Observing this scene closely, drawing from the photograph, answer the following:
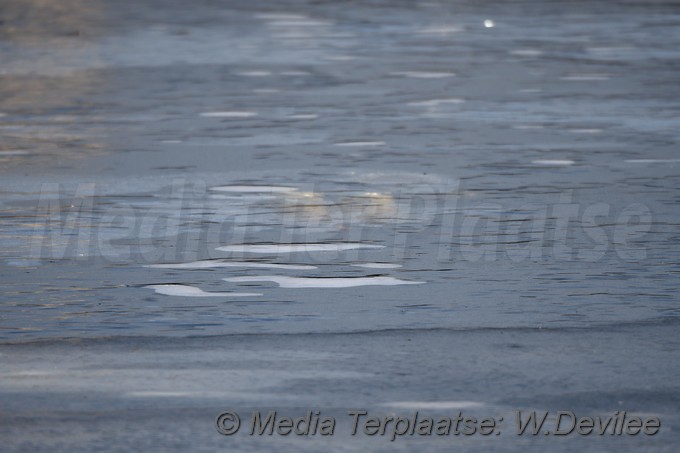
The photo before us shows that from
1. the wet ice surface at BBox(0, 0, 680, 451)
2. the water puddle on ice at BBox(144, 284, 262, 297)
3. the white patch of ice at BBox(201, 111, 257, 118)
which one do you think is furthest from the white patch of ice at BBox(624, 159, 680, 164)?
the water puddle on ice at BBox(144, 284, 262, 297)

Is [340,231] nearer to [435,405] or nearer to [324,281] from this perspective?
[324,281]

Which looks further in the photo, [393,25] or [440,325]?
[393,25]

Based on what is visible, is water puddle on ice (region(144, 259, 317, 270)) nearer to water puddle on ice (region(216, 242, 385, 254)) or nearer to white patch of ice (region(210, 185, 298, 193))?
water puddle on ice (region(216, 242, 385, 254))

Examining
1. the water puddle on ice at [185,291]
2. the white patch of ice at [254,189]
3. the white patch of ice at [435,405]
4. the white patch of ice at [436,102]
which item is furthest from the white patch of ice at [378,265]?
the white patch of ice at [436,102]

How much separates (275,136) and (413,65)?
419cm

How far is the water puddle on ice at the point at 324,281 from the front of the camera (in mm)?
7266

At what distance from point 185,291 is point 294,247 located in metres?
1.08

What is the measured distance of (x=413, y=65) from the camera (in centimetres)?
1537

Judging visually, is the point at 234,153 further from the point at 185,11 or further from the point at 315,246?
the point at 185,11

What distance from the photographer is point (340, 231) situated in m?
8.40

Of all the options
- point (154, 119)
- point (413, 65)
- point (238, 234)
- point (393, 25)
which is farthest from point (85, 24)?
point (238, 234)

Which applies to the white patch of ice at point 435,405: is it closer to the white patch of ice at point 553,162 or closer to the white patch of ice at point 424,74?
the white patch of ice at point 553,162

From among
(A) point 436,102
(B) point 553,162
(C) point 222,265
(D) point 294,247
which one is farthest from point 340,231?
(A) point 436,102

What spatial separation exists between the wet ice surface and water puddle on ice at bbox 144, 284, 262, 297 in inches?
0.9
